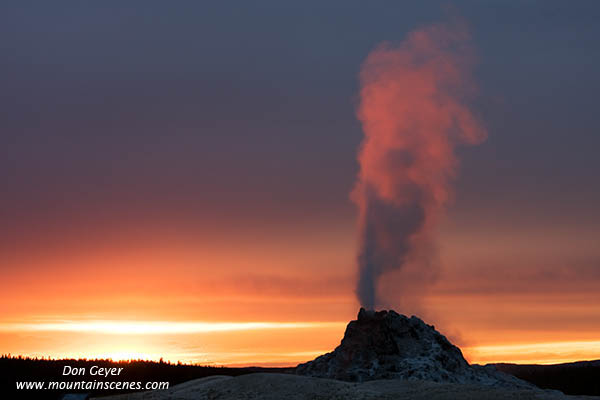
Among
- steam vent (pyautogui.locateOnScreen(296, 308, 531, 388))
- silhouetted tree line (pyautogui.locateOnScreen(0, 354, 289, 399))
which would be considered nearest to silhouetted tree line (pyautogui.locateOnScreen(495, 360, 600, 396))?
steam vent (pyautogui.locateOnScreen(296, 308, 531, 388))

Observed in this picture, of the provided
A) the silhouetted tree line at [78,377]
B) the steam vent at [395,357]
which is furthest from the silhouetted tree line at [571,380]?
the silhouetted tree line at [78,377]

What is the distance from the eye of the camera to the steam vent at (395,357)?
32.5 meters

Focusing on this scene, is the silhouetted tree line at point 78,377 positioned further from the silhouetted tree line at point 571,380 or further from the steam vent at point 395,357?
the silhouetted tree line at point 571,380

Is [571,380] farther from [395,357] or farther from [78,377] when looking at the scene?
[78,377]

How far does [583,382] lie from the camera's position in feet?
134

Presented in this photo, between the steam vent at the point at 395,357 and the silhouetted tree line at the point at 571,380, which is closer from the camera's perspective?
the steam vent at the point at 395,357

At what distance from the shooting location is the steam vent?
107 ft

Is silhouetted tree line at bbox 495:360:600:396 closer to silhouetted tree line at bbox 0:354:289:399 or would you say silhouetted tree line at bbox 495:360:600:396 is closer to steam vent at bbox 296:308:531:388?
steam vent at bbox 296:308:531:388

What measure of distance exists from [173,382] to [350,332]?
29.4ft

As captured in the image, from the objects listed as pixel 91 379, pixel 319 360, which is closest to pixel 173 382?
pixel 91 379

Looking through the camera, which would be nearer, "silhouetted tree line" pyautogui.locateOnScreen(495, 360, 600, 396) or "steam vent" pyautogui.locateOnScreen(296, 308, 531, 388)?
"steam vent" pyautogui.locateOnScreen(296, 308, 531, 388)

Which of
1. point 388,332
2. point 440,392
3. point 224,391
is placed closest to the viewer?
point 440,392

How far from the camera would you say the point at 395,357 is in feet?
111

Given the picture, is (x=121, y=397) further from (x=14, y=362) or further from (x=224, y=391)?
(x=14, y=362)
